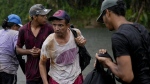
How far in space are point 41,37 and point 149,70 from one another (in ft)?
5.75

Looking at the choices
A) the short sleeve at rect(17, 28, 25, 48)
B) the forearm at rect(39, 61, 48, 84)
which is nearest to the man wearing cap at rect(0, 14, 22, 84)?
the short sleeve at rect(17, 28, 25, 48)

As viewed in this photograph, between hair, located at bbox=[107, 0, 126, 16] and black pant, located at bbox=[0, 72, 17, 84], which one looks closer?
hair, located at bbox=[107, 0, 126, 16]

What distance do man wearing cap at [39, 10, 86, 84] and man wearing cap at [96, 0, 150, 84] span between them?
98 cm

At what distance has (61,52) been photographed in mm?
3854

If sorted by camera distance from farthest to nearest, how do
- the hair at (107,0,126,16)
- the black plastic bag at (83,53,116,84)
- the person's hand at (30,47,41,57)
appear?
the person's hand at (30,47,41,57), the black plastic bag at (83,53,116,84), the hair at (107,0,126,16)

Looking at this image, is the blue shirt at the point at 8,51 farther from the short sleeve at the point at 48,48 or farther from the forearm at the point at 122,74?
the forearm at the point at 122,74

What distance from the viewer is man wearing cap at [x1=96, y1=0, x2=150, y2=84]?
2.70 metres

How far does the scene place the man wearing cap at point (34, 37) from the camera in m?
4.29

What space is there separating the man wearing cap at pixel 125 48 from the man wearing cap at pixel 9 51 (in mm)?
2296

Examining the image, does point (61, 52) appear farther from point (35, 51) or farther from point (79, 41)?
point (35, 51)

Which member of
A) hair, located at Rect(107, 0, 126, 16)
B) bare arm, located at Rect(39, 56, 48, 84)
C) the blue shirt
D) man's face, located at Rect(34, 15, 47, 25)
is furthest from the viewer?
the blue shirt

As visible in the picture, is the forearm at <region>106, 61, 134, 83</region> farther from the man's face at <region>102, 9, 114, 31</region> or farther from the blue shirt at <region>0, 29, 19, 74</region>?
the blue shirt at <region>0, 29, 19, 74</region>

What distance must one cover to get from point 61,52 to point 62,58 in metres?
0.06

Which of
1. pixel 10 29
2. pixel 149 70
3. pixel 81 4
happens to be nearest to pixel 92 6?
pixel 81 4
